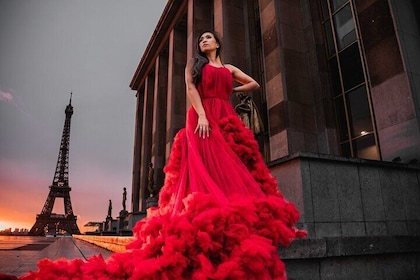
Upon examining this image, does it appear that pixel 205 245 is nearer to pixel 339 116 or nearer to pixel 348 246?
pixel 348 246

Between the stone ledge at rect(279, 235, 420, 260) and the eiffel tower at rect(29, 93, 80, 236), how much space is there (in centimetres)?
6786

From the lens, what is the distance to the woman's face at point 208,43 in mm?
3759

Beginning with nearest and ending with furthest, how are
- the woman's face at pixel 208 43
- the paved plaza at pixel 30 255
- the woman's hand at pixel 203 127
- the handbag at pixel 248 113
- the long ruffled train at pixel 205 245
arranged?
the long ruffled train at pixel 205 245, the woman's hand at pixel 203 127, the woman's face at pixel 208 43, the paved plaza at pixel 30 255, the handbag at pixel 248 113

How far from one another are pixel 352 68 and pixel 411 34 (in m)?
3.24

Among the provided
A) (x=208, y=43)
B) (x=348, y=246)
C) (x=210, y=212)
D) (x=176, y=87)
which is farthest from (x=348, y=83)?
(x=176, y=87)

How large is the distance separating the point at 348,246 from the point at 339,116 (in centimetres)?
726

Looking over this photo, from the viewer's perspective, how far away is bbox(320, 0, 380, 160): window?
9766 mm

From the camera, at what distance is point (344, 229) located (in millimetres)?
4992

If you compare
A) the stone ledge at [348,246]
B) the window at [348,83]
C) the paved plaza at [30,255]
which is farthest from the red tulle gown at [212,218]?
the window at [348,83]

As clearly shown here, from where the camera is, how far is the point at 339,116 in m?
10.8

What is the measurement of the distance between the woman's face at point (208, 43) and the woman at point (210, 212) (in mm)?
13

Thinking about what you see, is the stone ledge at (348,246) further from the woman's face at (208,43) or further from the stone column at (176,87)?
the stone column at (176,87)

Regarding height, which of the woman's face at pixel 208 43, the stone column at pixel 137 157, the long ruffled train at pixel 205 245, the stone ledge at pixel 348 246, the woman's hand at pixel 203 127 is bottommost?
the stone ledge at pixel 348 246

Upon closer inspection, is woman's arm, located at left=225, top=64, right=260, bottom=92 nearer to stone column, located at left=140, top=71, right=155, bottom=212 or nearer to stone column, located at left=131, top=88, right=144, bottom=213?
stone column, located at left=140, top=71, right=155, bottom=212
